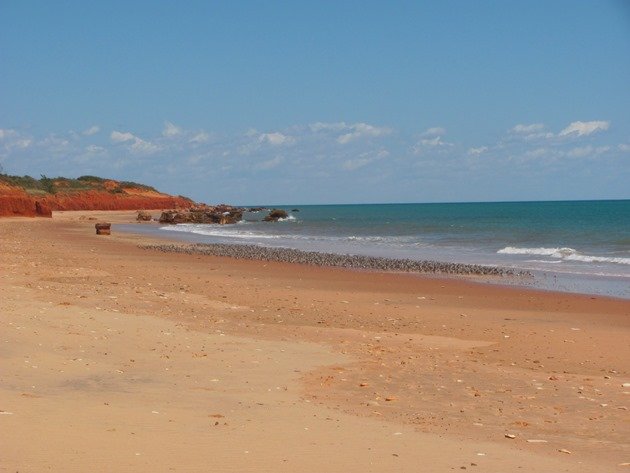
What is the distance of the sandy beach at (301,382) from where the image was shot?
19.5ft

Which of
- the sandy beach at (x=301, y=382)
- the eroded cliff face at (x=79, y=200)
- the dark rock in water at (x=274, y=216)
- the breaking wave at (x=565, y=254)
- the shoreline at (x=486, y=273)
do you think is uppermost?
the eroded cliff face at (x=79, y=200)

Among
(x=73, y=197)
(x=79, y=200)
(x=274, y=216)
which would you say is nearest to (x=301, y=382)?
(x=274, y=216)

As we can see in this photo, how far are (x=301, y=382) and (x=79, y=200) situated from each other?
10139 centimetres

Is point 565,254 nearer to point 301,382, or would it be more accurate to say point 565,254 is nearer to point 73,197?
point 301,382

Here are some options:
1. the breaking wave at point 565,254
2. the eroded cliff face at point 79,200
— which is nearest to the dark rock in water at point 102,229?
the eroded cliff face at point 79,200

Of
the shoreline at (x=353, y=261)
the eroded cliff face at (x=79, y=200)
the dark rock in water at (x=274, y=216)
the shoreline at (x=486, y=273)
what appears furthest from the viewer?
the dark rock in water at (x=274, y=216)

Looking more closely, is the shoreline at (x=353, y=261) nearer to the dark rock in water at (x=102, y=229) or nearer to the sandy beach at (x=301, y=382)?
the sandy beach at (x=301, y=382)

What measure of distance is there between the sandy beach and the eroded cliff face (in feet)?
178

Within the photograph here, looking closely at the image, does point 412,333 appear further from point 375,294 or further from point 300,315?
point 375,294

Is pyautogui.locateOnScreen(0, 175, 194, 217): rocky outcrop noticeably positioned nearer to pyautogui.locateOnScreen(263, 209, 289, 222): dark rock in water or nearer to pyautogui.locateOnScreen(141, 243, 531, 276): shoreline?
pyautogui.locateOnScreen(263, 209, 289, 222): dark rock in water

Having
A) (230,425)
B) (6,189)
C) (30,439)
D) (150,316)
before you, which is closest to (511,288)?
(150,316)

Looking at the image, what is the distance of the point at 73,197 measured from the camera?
104 metres

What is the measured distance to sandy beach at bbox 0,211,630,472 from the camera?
234 inches

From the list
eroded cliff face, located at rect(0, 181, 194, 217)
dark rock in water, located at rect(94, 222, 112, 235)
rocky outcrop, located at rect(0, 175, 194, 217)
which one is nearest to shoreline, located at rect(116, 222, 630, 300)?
dark rock in water, located at rect(94, 222, 112, 235)
